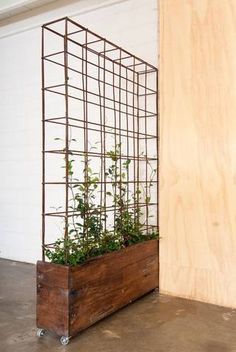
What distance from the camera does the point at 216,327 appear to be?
2.29 metres

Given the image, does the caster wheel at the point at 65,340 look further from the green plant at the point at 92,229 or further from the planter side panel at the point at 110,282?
the green plant at the point at 92,229

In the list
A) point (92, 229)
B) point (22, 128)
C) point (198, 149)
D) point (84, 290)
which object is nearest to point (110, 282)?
point (84, 290)

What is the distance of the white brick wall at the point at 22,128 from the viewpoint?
419 cm

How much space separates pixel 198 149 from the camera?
9.09ft

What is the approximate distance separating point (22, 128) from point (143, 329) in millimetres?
3028

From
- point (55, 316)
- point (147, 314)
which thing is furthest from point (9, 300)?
point (147, 314)

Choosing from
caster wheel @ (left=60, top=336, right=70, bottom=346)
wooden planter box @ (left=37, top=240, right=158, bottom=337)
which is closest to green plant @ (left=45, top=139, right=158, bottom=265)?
wooden planter box @ (left=37, top=240, right=158, bottom=337)

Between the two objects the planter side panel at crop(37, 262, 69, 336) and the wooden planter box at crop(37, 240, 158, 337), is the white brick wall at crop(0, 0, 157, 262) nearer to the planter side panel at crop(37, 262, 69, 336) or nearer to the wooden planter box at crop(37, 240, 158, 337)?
the wooden planter box at crop(37, 240, 158, 337)

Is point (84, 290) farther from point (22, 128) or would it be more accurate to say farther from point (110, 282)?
→ point (22, 128)

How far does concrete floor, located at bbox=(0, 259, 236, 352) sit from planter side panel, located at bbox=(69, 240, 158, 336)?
9 cm

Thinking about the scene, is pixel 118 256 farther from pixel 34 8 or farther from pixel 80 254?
pixel 34 8

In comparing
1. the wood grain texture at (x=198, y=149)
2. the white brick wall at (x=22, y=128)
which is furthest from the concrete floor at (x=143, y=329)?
the white brick wall at (x=22, y=128)

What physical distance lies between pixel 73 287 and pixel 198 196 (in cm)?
127

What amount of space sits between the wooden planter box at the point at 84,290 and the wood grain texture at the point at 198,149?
0.46 m
